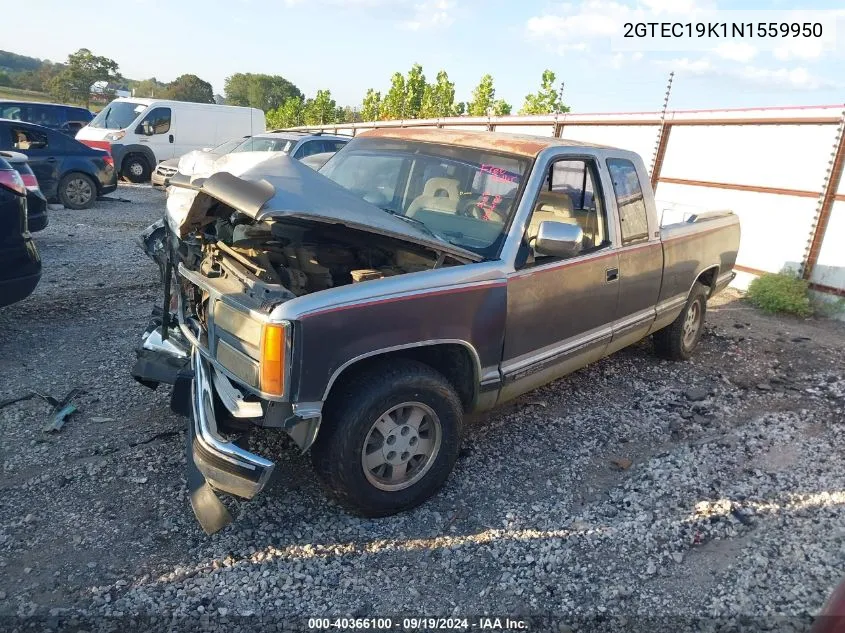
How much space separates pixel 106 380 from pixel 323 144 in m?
7.86

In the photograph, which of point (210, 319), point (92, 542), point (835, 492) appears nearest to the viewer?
point (92, 542)

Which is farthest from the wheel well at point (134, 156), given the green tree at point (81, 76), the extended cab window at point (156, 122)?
the green tree at point (81, 76)

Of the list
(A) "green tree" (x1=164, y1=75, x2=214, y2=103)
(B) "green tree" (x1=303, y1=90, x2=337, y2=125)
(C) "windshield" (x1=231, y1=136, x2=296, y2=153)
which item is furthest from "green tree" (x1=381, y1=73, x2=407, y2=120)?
(A) "green tree" (x1=164, y1=75, x2=214, y2=103)

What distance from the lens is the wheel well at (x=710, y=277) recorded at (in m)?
5.98

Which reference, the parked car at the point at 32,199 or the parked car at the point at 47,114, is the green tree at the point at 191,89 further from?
the parked car at the point at 32,199

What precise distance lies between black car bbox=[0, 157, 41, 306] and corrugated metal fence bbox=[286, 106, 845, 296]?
241 inches

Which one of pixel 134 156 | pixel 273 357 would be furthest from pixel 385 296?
pixel 134 156

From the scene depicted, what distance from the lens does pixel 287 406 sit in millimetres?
2842

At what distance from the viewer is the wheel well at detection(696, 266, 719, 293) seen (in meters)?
5.98

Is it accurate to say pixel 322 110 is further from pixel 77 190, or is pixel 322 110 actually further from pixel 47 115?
pixel 77 190

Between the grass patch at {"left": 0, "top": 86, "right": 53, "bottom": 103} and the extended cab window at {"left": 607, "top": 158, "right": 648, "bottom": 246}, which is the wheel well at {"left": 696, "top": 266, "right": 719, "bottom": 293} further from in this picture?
the grass patch at {"left": 0, "top": 86, "right": 53, "bottom": 103}

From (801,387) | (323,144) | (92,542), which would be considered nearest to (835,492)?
(801,387)

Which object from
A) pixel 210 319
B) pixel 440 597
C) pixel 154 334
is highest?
pixel 210 319

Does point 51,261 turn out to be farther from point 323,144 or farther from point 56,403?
point 323,144
